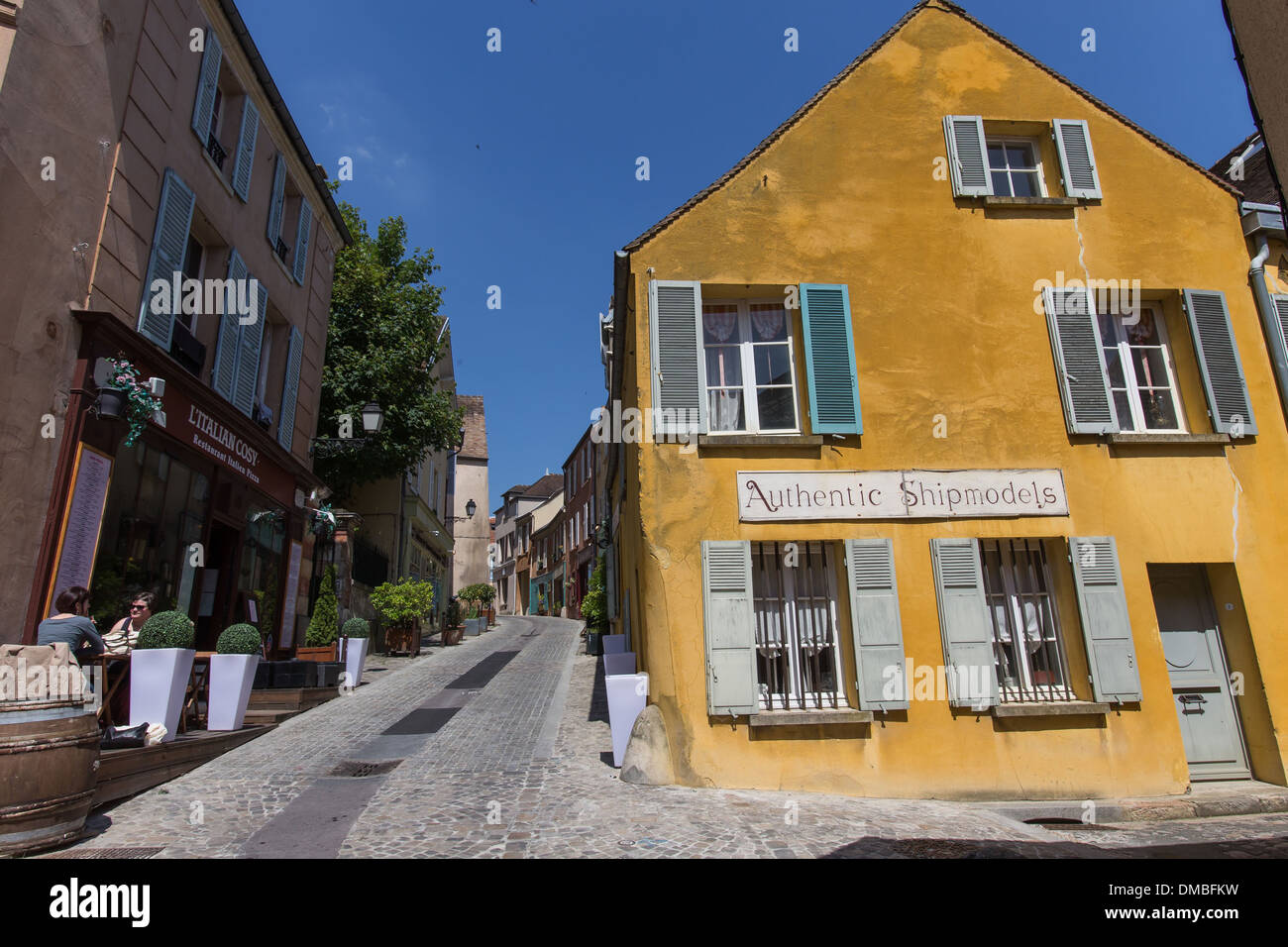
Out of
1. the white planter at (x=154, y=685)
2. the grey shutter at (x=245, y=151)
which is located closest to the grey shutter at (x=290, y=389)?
the grey shutter at (x=245, y=151)

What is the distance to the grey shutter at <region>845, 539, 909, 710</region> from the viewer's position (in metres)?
7.13

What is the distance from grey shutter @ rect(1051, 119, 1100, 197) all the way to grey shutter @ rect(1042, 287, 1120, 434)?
1411 mm

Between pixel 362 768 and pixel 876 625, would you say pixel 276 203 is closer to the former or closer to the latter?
pixel 362 768

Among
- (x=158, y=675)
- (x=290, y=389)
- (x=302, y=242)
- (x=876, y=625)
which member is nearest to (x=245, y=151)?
(x=302, y=242)

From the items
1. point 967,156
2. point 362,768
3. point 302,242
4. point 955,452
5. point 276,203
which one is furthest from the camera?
point 302,242

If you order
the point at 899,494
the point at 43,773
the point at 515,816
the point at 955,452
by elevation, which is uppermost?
the point at 955,452

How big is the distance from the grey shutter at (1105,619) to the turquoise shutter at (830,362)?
9.16 feet

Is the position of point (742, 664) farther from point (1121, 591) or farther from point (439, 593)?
point (439, 593)

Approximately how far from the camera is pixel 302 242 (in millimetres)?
13258

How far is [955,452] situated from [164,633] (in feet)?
27.2

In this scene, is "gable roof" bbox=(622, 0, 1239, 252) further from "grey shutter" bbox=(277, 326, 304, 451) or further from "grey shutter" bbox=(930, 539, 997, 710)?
"grey shutter" bbox=(277, 326, 304, 451)

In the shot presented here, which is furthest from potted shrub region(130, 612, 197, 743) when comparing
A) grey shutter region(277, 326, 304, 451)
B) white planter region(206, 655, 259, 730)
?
grey shutter region(277, 326, 304, 451)

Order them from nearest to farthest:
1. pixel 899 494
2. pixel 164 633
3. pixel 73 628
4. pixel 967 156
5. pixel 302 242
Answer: pixel 73 628, pixel 164 633, pixel 899 494, pixel 967 156, pixel 302 242
